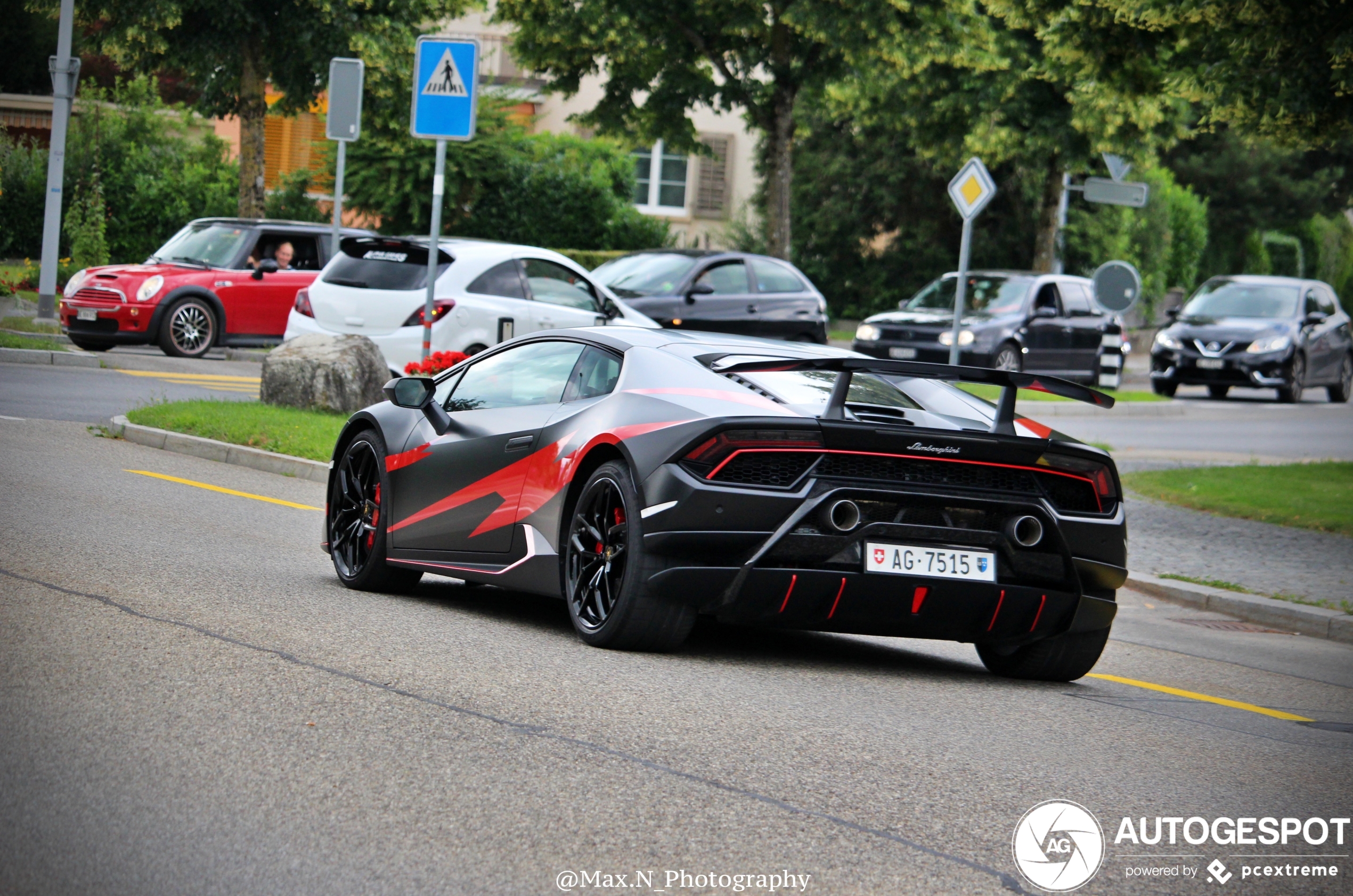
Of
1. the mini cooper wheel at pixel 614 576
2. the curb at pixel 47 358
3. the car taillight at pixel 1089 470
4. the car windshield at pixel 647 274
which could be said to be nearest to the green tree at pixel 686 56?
the car windshield at pixel 647 274

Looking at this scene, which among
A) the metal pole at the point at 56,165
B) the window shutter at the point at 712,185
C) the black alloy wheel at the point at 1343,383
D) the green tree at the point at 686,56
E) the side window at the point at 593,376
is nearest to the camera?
the side window at the point at 593,376

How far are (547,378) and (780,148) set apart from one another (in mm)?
24114

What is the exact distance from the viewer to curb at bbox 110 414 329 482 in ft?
43.4

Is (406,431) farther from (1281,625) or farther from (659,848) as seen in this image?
(1281,625)

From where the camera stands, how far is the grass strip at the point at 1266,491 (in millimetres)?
14445

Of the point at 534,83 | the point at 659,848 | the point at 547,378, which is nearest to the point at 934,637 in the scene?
the point at 547,378

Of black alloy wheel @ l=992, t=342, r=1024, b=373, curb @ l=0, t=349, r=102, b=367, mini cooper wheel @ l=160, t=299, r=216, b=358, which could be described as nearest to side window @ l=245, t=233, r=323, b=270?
mini cooper wheel @ l=160, t=299, r=216, b=358

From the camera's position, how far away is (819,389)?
6617 millimetres

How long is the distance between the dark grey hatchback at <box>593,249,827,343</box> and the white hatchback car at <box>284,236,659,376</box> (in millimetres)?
3639

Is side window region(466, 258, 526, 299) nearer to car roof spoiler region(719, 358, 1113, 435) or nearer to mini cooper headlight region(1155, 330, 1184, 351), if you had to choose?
car roof spoiler region(719, 358, 1113, 435)

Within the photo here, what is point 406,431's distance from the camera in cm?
823

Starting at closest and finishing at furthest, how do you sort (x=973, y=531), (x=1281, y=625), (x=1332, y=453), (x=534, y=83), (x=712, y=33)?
(x=973, y=531)
(x=1281, y=625)
(x=1332, y=453)
(x=712, y=33)
(x=534, y=83)

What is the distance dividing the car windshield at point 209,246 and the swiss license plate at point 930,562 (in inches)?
662

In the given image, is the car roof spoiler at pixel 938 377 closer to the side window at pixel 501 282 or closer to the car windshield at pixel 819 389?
the car windshield at pixel 819 389
